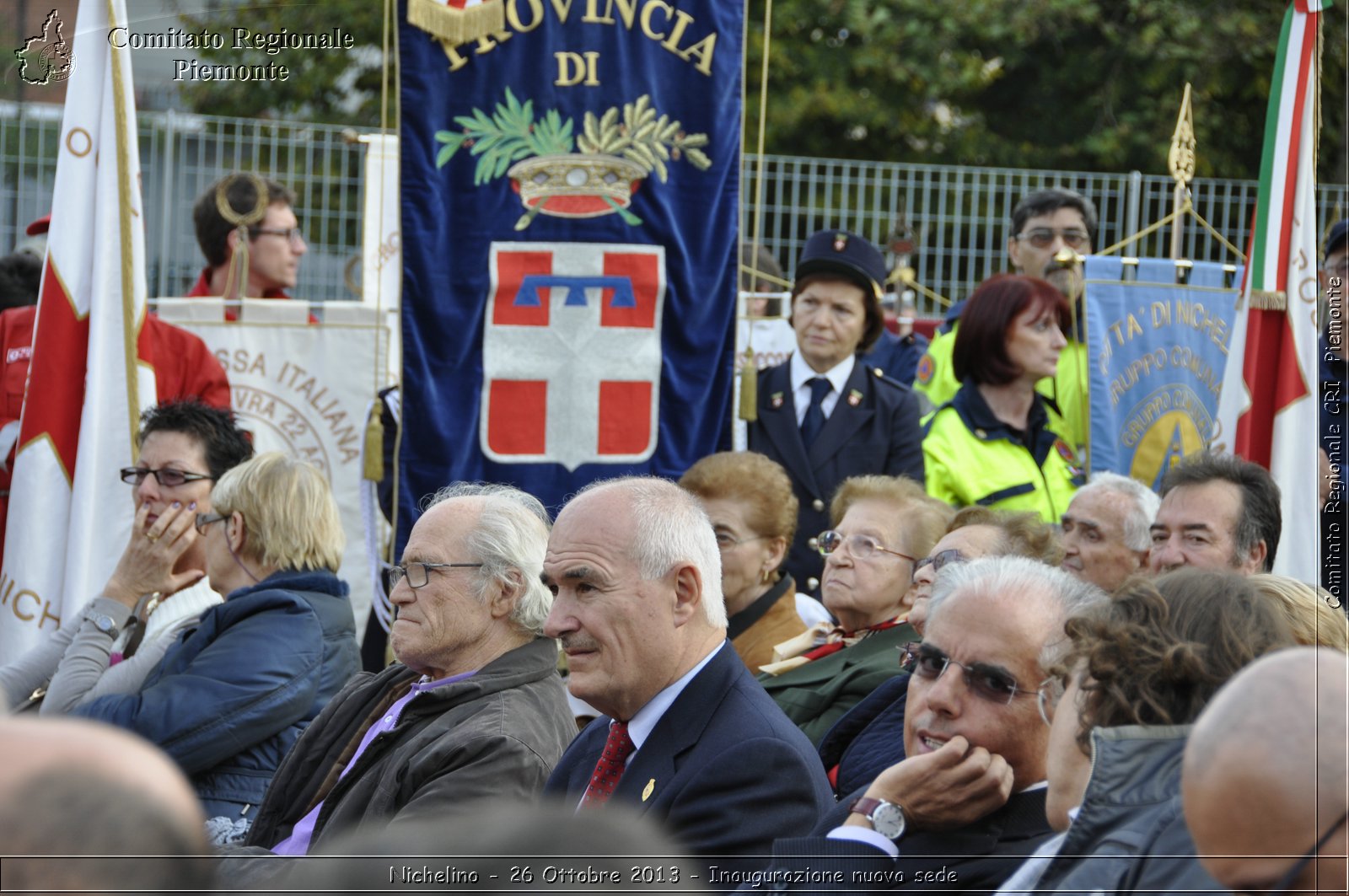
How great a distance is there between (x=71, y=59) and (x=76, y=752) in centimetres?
510

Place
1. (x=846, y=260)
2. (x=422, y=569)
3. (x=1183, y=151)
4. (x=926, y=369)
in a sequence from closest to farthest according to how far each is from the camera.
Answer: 1. (x=422, y=569)
2. (x=846, y=260)
3. (x=1183, y=151)
4. (x=926, y=369)

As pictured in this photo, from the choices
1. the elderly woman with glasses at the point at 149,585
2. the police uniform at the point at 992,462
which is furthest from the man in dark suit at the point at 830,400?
the elderly woman with glasses at the point at 149,585

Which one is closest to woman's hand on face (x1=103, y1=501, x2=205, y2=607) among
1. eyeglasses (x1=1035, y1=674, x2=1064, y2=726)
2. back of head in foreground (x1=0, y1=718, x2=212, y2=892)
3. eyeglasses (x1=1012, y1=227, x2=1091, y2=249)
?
eyeglasses (x1=1035, y1=674, x2=1064, y2=726)

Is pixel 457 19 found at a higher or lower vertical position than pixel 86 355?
higher

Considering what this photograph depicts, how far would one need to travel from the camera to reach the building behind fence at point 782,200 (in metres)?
9.23

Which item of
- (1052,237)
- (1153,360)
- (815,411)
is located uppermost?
(1052,237)

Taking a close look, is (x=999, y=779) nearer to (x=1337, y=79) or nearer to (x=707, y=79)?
(x=707, y=79)

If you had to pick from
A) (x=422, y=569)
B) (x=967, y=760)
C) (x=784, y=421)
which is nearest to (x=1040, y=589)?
(x=967, y=760)

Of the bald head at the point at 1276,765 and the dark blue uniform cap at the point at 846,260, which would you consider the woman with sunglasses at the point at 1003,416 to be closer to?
the dark blue uniform cap at the point at 846,260

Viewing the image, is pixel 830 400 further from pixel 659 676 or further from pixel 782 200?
pixel 782 200

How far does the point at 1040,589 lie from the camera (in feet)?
10.0

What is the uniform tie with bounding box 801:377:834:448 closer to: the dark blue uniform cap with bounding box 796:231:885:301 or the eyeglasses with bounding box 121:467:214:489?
the dark blue uniform cap with bounding box 796:231:885:301

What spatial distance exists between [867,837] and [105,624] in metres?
2.82

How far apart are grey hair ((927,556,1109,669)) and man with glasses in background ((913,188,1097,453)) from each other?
3.36m
